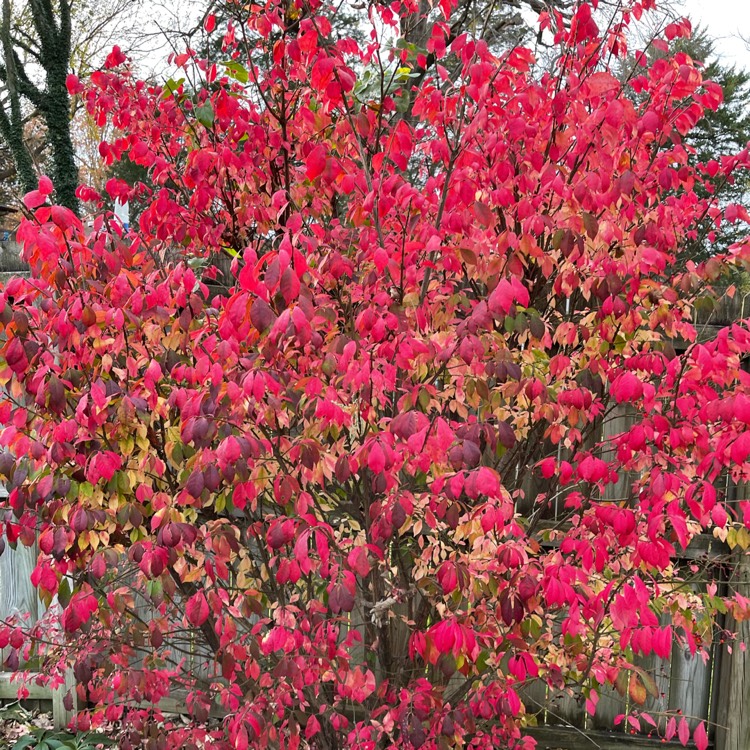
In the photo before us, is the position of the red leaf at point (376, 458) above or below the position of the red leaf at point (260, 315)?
below

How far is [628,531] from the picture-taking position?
208 cm

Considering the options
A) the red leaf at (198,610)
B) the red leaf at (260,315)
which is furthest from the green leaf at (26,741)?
the red leaf at (260,315)

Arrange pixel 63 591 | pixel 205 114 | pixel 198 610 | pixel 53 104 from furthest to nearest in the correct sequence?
pixel 53 104, pixel 205 114, pixel 63 591, pixel 198 610

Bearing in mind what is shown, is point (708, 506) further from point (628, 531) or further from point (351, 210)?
point (351, 210)

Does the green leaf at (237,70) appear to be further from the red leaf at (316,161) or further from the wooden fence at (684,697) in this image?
the red leaf at (316,161)

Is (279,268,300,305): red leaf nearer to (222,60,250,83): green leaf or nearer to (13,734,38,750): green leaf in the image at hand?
(222,60,250,83): green leaf

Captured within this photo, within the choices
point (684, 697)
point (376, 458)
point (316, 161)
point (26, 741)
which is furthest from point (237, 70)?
point (684, 697)

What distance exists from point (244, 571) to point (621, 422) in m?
1.85

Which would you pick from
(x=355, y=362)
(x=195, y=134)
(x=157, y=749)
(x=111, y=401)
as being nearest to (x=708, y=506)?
(x=355, y=362)

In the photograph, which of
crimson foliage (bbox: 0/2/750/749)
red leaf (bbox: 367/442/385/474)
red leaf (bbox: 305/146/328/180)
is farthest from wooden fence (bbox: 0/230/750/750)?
red leaf (bbox: 367/442/385/474)

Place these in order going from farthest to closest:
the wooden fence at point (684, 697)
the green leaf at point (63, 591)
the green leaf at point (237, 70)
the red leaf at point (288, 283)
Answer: the wooden fence at point (684, 697)
the green leaf at point (237, 70)
the green leaf at point (63, 591)
the red leaf at point (288, 283)

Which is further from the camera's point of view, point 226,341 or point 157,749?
point 157,749

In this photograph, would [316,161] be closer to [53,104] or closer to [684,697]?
[684,697]

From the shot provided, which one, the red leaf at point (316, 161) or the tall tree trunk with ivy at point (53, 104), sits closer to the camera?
the red leaf at point (316, 161)
